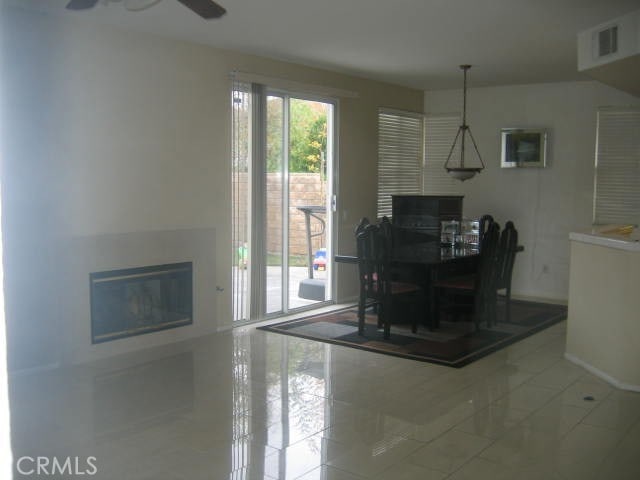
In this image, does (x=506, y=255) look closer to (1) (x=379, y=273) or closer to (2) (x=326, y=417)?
(1) (x=379, y=273)

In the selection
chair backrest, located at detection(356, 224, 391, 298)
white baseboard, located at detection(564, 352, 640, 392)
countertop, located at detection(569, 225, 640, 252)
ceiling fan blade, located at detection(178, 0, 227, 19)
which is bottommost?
white baseboard, located at detection(564, 352, 640, 392)

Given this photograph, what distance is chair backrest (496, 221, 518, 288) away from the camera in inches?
235

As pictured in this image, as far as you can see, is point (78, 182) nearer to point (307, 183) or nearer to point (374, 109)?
point (307, 183)

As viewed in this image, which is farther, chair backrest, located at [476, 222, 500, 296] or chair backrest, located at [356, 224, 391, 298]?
chair backrest, located at [476, 222, 500, 296]

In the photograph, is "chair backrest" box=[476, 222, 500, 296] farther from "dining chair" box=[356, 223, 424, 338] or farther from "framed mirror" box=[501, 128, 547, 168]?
"framed mirror" box=[501, 128, 547, 168]

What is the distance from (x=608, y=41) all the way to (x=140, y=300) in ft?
12.9

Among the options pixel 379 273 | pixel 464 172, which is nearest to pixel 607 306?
pixel 379 273

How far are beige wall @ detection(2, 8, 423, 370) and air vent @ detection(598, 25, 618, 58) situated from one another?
2865 mm

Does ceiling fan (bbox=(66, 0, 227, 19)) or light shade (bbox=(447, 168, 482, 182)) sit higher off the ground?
ceiling fan (bbox=(66, 0, 227, 19))

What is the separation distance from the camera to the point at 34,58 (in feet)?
14.6

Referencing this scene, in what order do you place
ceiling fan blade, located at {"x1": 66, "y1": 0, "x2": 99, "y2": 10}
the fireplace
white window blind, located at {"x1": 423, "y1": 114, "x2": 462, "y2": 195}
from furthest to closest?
white window blind, located at {"x1": 423, "y1": 114, "x2": 462, "y2": 195} → the fireplace → ceiling fan blade, located at {"x1": 66, "y1": 0, "x2": 99, "y2": 10}

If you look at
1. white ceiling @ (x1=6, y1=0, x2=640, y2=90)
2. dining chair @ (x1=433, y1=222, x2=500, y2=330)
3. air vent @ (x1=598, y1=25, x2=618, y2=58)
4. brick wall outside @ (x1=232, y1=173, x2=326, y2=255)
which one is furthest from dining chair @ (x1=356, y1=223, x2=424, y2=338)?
air vent @ (x1=598, y1=25, x2=618, y2=58)

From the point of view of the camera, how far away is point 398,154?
802 centimetres

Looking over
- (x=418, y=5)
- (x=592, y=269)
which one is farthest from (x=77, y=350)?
(x=592, y=269)
